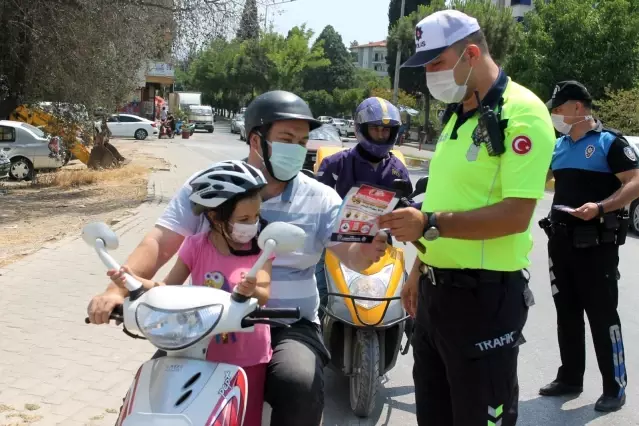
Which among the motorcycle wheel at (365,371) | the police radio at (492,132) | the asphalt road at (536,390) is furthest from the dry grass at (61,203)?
the police radio at (492,132)

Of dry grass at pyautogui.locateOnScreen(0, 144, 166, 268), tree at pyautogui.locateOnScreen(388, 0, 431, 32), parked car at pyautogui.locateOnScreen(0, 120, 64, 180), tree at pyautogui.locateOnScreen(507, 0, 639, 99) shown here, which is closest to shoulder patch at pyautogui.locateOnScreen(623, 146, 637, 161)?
dry grass at pyautogui.locateOnScreen(0, 144, 166, 268)

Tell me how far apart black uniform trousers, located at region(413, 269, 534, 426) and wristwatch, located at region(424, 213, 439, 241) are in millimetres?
277

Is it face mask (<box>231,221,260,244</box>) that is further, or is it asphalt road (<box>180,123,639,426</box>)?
asphalt road (<box>180,123,639,426</box>)

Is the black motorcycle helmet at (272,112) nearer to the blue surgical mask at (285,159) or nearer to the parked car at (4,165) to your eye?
the blue surgical mask at (285,159)

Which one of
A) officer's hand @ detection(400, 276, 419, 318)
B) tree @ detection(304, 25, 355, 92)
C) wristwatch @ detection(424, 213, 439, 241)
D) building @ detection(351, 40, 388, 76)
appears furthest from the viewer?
building @ detection(351, 40, 388, 76)

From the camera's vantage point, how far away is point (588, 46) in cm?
2830

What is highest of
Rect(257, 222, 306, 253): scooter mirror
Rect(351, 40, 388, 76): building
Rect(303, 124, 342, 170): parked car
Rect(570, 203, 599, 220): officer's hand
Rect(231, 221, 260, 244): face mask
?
Rect(351, 40, 388, 76): building

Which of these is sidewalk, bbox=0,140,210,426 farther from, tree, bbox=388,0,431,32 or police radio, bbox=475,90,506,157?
tree, bbox=388,0,431,32

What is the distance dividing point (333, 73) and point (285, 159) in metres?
78.0

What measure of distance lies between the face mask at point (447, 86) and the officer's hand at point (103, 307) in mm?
1448

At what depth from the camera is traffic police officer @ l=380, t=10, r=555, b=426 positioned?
2.63m

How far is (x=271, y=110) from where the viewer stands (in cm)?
318

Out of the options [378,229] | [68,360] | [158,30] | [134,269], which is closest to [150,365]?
[134,269]

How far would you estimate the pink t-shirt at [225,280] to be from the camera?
274cm
